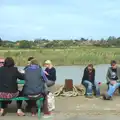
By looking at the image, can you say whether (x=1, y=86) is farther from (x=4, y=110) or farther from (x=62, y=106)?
(x=62, y=106)

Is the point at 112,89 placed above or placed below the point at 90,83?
below

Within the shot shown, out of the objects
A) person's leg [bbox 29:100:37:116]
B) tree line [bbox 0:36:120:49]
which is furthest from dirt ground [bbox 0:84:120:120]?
tree line [bbox 0:36:120:49]

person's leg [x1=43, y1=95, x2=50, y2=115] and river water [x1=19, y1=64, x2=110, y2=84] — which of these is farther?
river water [x1=19, y1=64, x2=110, y2=84]

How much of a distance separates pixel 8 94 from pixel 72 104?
1849mm

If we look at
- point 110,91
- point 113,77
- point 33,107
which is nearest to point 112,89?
point 110,91

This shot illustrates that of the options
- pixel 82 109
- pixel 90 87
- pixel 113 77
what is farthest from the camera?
pixel 113 77

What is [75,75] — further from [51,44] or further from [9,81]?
[51,44]

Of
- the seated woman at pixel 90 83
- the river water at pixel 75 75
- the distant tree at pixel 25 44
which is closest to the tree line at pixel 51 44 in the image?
the distant tree at pixel 25 44

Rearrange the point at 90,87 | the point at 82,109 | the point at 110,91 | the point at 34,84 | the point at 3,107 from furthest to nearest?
the point at 90,87
the point at 110,91
the point at 82,109
the point at 3,107
the point at 34,84

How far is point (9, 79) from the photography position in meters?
8.05

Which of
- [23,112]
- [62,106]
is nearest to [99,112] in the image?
[62,106]

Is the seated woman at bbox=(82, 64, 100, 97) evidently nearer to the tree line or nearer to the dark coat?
the dark coat

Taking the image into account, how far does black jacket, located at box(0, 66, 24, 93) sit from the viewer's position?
8031 millimetres

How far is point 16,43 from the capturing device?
69.7 metres
